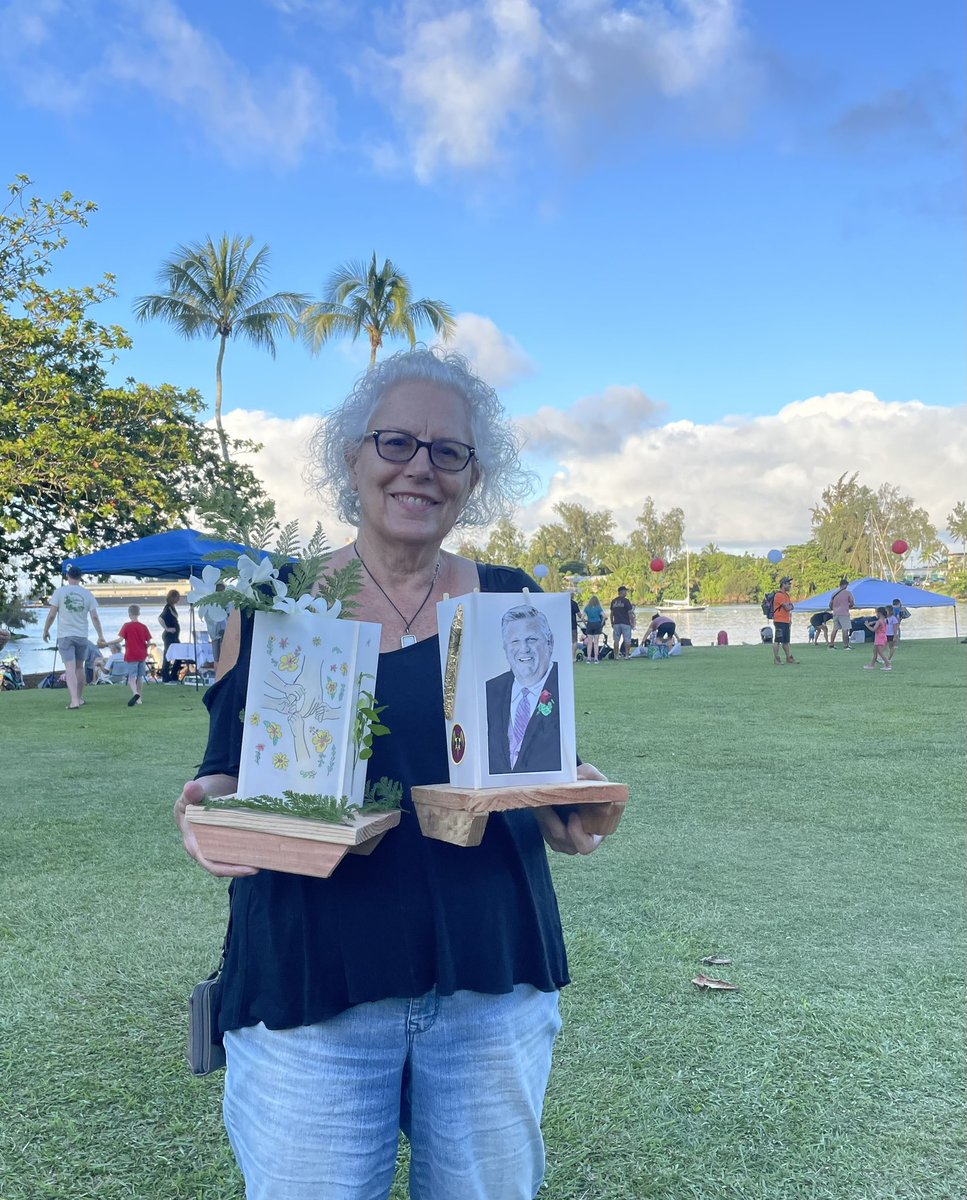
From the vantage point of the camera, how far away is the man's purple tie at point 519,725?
1424 mm

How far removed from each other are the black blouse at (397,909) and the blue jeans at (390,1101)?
5cm

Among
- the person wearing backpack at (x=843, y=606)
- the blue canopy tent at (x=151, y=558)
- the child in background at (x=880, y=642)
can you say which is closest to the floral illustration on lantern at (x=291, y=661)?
the blue canopy tent at (x=151, y=558)

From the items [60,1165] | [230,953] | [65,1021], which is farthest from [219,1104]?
[230,953]

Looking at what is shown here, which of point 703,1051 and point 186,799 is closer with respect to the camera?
point 186,799

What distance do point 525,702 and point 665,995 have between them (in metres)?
2.03

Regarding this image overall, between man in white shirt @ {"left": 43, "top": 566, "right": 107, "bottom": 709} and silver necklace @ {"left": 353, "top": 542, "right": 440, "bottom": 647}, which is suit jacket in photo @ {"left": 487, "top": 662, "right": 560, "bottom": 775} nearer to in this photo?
silver necklace @ {"left": 353, "top": 542, "right": 440, "bottom": 647}


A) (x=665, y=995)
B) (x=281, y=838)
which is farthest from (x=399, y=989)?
(x=665, y=995)

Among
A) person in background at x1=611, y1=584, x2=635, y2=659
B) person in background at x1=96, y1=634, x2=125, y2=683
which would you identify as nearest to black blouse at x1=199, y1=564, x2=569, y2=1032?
person in background at x1=96, y1=634, x2=125, y2=683

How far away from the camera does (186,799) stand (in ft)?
4.62

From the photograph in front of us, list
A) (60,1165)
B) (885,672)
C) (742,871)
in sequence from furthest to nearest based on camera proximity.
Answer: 1. (885,672)
2. (742,871)
3. (60,1165)

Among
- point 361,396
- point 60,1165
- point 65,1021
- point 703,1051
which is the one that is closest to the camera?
point 361,396

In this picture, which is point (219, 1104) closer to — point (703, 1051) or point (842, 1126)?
point (703, 1051)

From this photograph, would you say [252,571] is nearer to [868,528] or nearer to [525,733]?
[525,733]

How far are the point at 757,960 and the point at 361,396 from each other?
263 centimetres
